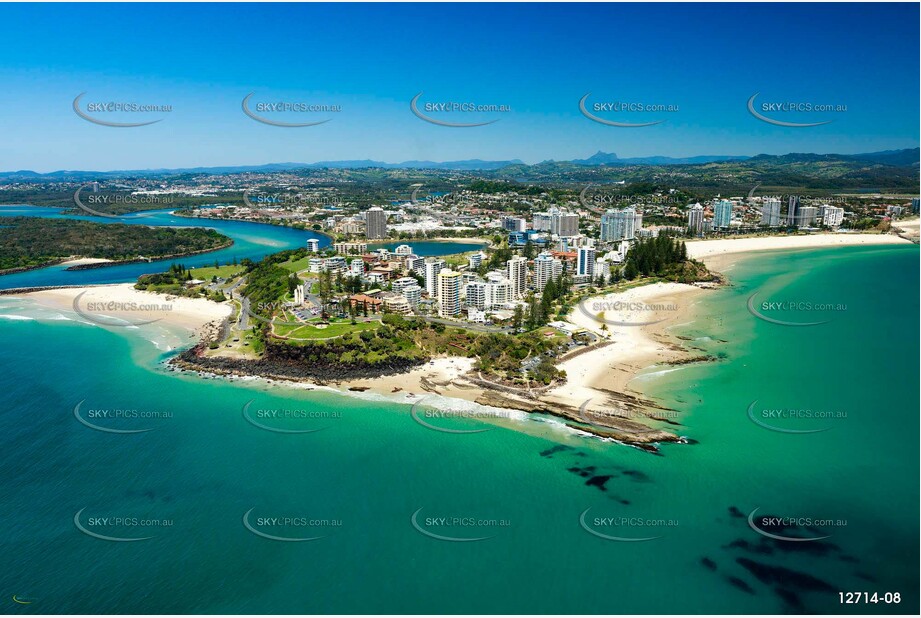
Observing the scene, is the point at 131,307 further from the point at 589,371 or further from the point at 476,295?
the point at 589,371

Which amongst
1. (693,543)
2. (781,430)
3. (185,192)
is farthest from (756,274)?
(185,192)

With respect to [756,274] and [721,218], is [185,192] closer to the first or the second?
[721,218]

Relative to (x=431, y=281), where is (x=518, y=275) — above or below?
above

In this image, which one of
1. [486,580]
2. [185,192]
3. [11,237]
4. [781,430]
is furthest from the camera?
[185,192]

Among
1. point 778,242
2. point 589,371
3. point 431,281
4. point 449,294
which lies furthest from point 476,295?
point 778,242

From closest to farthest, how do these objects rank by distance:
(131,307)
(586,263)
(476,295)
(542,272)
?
1. (476,295)
2. (131,307)
3. (542,272)
4. (586,263)

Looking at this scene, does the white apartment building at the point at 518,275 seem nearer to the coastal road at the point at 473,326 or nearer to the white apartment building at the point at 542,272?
the white apartment building at the point at 542,272

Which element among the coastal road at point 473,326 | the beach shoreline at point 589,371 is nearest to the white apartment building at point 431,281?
the coastal road at point 473,326
